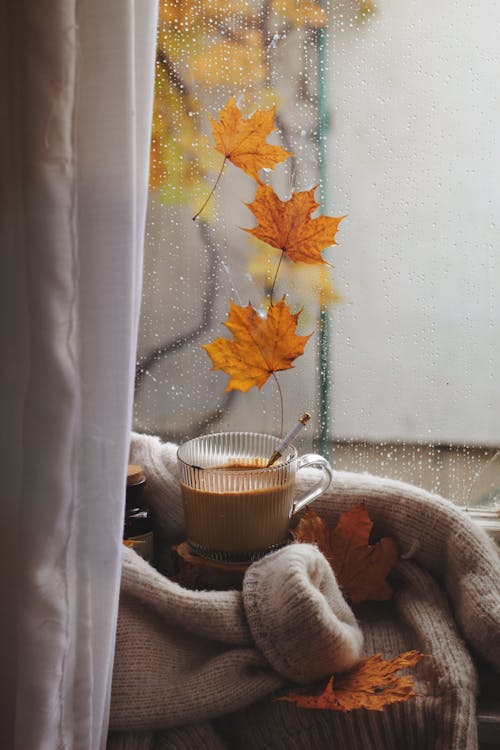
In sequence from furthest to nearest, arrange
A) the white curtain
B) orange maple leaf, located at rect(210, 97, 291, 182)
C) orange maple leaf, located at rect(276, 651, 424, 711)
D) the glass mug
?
1. orange maple leaf, located at rect(210, 97, 291, 182)
2. the glass mug
3. orange maple leaf, located at rect(276, 651, 424, 711)
4. the white curtain

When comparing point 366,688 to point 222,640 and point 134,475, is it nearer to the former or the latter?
point 222,640

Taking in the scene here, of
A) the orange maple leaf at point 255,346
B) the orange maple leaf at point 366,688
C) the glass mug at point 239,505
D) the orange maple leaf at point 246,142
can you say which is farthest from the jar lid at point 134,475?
the orange maple leaf at point 246,142

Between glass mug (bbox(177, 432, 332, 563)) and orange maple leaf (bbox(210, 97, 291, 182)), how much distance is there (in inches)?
15.2

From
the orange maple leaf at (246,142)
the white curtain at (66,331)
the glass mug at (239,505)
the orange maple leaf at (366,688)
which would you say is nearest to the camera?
the white curtain at (66,331)

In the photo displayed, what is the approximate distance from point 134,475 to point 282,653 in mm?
290

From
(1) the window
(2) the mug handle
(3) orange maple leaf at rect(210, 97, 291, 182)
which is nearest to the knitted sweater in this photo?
(2) the mug handle

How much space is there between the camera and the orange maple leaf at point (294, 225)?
96 cm

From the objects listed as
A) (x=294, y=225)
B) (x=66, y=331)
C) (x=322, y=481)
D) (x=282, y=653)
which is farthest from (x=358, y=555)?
(x=66, y=331)

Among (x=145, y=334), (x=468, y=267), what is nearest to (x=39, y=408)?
(x=145, y=334)

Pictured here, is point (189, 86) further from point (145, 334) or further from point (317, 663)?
point (317, 663)

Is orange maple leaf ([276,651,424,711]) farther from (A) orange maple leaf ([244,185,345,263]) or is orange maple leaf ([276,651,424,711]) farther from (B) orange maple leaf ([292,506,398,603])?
(A) orange maple leaf ([244,185,345,263])

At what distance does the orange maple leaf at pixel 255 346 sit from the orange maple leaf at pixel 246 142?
184 mm

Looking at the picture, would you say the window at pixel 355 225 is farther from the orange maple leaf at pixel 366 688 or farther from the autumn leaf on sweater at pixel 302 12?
the orange maple leaf at pixel 366 688

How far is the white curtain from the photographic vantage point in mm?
489
